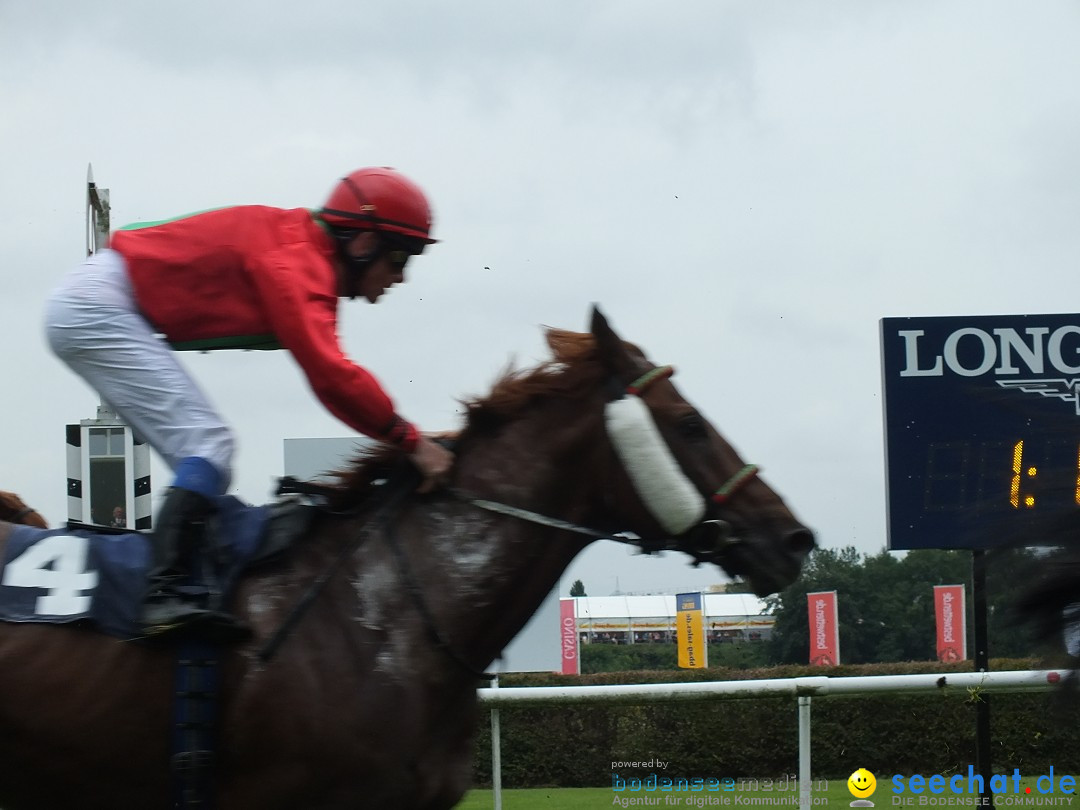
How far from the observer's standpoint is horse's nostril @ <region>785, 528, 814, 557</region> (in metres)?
2.88

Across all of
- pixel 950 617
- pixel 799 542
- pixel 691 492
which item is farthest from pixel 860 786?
pixel 950 617

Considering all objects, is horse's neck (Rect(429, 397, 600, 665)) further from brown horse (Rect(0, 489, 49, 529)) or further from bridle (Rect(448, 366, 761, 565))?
brown horse (Rect(0, 489, 49, 529))

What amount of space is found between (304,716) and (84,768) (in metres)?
0.46

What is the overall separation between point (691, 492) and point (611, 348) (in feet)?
1.34

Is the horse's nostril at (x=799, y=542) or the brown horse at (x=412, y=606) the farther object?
the horse's nostril at (x=799, y=542)

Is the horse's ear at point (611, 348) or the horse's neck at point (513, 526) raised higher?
the horse's ear at point (611, 348)

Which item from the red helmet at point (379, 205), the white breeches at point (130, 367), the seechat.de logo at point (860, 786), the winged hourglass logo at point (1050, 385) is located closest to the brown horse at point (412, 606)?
the white breeches at point (130, 367)

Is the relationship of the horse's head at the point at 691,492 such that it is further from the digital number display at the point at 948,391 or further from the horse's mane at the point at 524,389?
the digital number display at the point at 948,391

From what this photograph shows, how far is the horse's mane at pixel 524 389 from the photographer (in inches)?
114

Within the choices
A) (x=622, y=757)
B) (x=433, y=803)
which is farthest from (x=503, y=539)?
(x=622, y=757)

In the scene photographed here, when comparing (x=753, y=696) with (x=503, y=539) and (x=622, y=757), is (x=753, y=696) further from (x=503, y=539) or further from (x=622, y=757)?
(x=622, y=757)

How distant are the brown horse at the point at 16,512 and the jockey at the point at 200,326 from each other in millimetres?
562

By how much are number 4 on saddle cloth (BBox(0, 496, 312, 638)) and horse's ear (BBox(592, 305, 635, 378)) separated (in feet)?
2.82

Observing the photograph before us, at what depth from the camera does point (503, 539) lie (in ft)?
9.25
